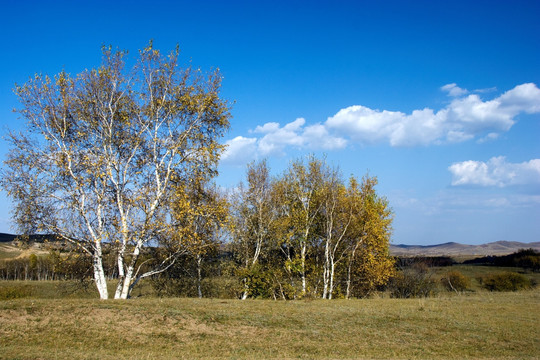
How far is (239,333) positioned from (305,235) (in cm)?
2195

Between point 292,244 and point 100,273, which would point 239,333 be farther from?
point 292,244

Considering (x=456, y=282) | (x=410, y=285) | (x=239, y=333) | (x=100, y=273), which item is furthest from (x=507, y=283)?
(x=100, y=273)

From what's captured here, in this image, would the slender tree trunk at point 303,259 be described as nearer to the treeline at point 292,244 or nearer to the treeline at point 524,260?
the treeline at point 292,244

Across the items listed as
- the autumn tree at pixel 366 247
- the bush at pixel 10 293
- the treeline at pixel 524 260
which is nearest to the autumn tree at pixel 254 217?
the autumn tree at pixel 366 247

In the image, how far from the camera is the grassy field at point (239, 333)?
49.8ft

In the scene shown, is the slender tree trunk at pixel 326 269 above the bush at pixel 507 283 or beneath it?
above

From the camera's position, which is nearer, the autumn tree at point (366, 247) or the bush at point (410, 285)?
the autumn tree at point (366, 247)

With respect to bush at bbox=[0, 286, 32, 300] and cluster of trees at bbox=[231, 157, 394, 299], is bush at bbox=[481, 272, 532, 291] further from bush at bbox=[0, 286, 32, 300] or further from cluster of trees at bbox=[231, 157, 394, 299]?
bush at bbox=[0, 286, 32, 300]

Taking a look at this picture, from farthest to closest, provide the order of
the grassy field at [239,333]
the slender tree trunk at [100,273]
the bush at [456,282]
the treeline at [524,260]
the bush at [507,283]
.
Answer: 1. the treeline at [524,260]
2. the bush at [456,282]
3. the bush at [507,283]
4. the slender tree trunk at [100,273]
5. the grassy field at [239,333]

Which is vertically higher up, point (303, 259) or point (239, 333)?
point (303, 259)

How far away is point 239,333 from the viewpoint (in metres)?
18.1

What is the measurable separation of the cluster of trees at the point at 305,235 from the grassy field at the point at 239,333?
14.7 metres

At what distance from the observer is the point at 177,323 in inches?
720

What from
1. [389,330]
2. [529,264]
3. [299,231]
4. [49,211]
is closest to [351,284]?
[299,231]
